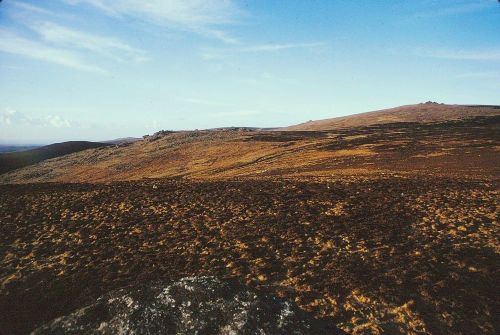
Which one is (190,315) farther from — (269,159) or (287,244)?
(269,159)

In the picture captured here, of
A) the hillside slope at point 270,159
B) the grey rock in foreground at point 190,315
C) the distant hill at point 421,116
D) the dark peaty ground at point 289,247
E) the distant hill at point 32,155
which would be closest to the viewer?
the grey rock in foreground at point 190,315

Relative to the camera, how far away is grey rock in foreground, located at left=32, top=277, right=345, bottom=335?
A: 5801mm

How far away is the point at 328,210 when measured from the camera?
18094mm

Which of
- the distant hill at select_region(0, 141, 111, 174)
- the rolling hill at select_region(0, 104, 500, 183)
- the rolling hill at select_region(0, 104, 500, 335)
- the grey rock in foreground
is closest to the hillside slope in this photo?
the rolling hill at select_region(0, 104, 500, 183)

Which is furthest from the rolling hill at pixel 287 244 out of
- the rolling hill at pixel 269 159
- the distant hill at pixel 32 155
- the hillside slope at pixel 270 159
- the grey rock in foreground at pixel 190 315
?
the distant hill at pixel 32 155

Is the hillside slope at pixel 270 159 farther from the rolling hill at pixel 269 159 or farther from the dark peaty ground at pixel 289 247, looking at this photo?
the dark peaty ground at pixel 289 247

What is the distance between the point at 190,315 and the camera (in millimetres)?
6008

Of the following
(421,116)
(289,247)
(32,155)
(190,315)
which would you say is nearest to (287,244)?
(289,247)

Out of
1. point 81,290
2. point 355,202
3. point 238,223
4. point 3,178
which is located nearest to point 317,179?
point 355,202

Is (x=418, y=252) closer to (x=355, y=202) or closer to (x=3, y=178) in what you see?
(x=355, y=202)

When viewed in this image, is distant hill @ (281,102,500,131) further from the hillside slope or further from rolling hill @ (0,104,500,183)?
the hillside slope

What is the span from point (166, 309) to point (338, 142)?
49.9 metres

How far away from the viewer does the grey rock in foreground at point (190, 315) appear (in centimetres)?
580

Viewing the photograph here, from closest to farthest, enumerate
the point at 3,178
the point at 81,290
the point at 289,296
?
the point at 289,296 → the point at 81,290 → the point at 3,178
